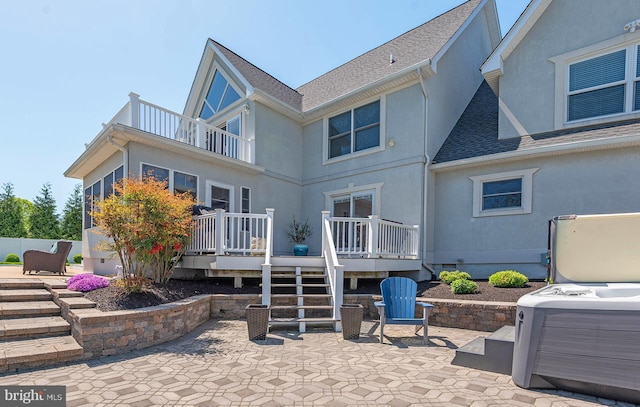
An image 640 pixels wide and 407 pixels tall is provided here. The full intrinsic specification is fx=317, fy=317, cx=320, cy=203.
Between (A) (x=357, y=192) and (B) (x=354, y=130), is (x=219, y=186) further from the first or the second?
(B) (x=354, y=130)

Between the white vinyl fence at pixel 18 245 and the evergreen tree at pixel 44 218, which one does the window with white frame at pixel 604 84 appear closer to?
the white vinyl fence at pixel 18 245

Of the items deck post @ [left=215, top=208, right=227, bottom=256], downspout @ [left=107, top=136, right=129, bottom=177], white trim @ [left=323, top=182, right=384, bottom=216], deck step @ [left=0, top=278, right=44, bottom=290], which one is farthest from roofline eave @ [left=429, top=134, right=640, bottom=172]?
deck step @ [left=0, top=278, right=44, bottom=290]

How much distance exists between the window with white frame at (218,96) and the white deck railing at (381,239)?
6904mm

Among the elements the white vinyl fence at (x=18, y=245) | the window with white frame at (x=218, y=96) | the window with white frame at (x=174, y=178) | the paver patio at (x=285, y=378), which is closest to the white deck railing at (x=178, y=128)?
the window with white frame at (x=174, y=178)

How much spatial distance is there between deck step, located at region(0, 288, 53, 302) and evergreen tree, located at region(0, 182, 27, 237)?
103ft

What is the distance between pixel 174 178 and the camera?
8812 mm

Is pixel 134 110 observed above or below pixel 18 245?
above

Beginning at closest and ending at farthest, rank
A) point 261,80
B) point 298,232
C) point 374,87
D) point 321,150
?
point 374,87, point 298,232, point 321,150, point 261,80

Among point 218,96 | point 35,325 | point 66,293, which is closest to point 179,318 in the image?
point 35,325

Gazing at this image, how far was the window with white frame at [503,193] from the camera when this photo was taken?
8125 mm

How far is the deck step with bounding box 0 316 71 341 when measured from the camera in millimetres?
4352

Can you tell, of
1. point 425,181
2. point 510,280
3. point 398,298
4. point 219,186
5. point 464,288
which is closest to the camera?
point 398,298

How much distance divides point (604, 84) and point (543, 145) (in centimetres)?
197

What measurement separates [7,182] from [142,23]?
35.1 m
